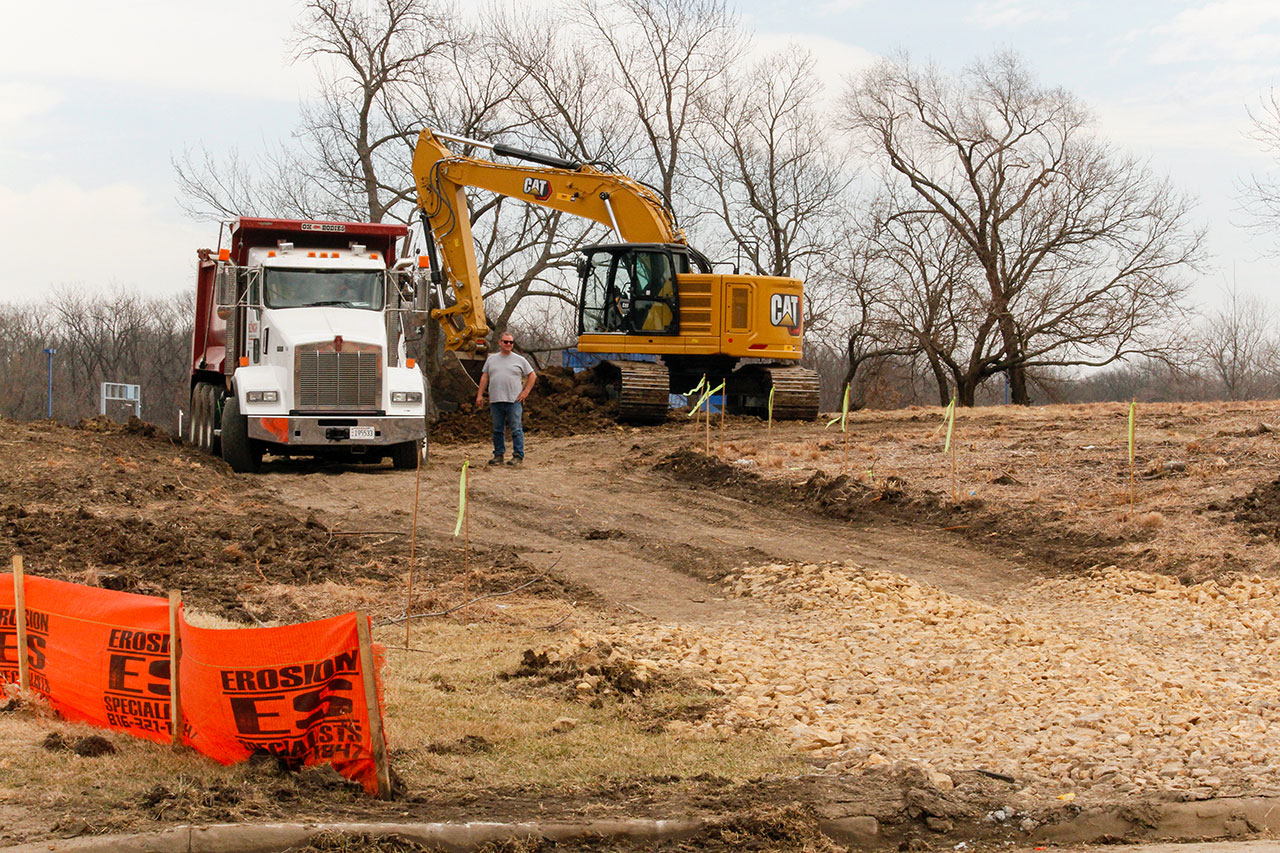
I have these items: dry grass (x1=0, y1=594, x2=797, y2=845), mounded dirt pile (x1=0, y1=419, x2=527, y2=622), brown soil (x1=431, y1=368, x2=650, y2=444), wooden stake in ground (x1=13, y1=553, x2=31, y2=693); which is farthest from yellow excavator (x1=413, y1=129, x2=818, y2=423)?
wooden stake in ground (x1=13, y1=553, x2=31, y2=693)

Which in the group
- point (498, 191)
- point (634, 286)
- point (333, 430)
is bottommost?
point (333, 430)

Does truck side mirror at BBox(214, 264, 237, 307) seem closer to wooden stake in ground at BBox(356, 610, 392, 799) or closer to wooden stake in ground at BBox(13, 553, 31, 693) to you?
wooden stake in ground at BBox(13, 553, 31, 693)

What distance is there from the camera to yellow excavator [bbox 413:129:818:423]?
887 inches

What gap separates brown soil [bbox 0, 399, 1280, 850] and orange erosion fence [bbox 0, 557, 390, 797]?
195 millimetres

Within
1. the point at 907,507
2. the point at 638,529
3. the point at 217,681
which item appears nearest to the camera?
the point at 217,681

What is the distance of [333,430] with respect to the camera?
54.5ft

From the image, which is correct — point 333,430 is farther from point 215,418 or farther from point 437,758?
point 437,758

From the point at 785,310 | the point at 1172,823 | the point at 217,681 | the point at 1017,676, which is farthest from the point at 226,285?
the point at 1172,823

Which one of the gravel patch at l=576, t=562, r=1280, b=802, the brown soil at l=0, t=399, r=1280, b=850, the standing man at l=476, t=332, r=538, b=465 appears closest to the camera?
the brown soil at l=0, t=399, r=1280, b=850

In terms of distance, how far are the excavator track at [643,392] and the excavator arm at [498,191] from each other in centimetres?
237

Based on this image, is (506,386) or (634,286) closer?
(506,386)

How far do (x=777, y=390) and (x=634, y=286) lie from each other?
3.21 metres

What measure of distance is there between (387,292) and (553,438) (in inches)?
210

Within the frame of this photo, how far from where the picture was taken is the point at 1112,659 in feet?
26.2
